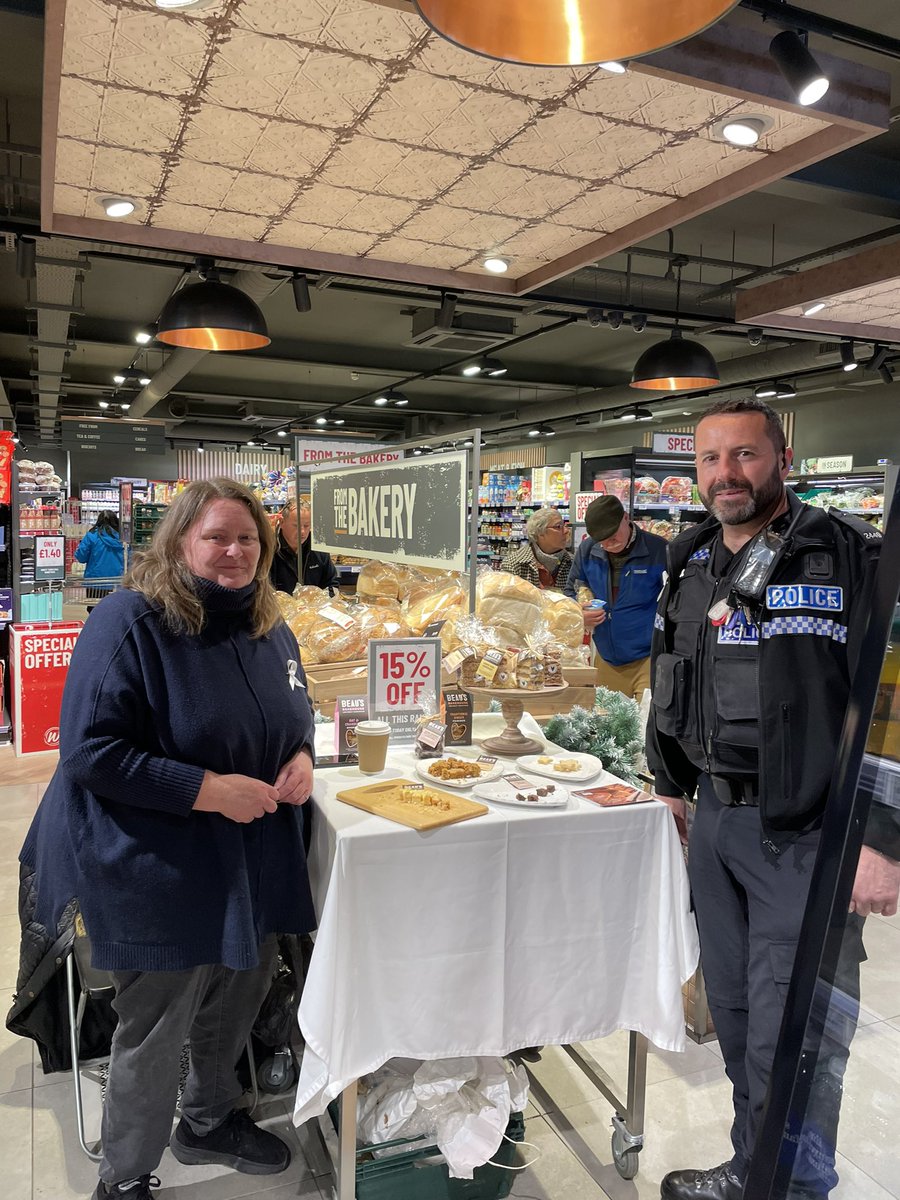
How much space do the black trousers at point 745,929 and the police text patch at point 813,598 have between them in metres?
0.51

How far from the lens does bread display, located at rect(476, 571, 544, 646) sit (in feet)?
→ 9.17

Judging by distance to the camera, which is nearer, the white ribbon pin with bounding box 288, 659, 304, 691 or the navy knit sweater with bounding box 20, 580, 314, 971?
the navy knit sweater with bounding box 20, 580, 314, 971

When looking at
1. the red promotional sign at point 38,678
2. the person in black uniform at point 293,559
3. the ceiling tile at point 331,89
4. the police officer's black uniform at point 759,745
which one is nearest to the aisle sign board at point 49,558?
the red promotional sign at point 38,678

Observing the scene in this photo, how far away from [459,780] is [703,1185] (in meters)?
1.18

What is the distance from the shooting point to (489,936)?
1966 millimetres

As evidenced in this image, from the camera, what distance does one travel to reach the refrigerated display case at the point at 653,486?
357 inches

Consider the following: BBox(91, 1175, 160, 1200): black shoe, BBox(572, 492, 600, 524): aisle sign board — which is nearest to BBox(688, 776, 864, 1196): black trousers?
BBox(91, 1175, 160, 1200): black shoe

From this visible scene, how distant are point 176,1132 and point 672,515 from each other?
26.7 feet

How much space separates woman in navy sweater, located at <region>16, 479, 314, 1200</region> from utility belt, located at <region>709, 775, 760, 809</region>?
100cm

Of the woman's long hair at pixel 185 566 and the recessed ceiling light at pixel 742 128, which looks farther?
the recessed ceiling light at pixel 742 128

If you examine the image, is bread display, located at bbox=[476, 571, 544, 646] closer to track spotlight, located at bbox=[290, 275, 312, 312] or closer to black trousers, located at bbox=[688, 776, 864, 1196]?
black trousers, located at bbox=[688, 776, 864, 1196]

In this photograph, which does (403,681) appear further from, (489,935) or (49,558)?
(49,558)

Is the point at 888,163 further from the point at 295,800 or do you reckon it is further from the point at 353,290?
the point at 295,800

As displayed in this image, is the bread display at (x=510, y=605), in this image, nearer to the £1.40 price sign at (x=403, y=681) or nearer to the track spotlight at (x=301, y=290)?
the £1.40 price sign at (x=403, y=681)
